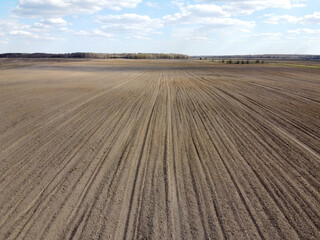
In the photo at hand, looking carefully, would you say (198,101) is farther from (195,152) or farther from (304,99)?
(195,152)

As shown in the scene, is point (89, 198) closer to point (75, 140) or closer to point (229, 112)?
point (75, 140)

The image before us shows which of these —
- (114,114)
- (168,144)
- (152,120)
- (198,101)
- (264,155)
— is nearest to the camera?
(264,155)

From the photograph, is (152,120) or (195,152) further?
(152,120)

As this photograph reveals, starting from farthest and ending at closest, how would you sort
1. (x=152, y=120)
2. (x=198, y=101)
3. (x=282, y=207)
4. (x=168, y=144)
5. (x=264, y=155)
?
(x=198, y=101) < (x=152, y=120) < (x=168, y=144) < (x=264, y=155) < (x=282, y=207)

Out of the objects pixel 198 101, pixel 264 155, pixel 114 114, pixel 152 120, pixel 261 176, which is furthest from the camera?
pixel 198 101

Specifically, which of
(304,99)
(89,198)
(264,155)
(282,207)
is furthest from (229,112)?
(89,198)

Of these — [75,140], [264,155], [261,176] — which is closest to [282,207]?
[261,176]

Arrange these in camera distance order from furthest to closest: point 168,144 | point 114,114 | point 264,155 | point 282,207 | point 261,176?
1. point 114,114
2. point 168,144
3. point 264,155
4. point 261,176
5. point 282,207
